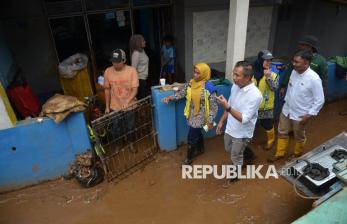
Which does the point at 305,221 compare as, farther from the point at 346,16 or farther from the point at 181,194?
the point at 346,16

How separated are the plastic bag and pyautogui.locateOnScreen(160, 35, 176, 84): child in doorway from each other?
220 cm

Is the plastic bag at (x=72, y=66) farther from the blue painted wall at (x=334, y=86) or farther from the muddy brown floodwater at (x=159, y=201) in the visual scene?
the blue painted wall at (x=334, y=86)

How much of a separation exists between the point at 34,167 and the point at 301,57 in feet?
14.0

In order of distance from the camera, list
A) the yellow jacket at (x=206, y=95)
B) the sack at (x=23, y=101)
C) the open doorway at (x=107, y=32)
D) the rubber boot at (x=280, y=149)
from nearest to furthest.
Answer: the yellow jacket at (x=206, y=95) < the rubber boot at (x=280, y=149) < the sack at (x=23, y=101) < the open doorway at (x=107, y=32)

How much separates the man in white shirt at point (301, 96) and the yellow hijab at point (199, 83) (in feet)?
3.88

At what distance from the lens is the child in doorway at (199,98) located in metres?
3.84

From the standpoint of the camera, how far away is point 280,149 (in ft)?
14.4

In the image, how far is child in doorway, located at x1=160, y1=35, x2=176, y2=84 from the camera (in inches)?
283

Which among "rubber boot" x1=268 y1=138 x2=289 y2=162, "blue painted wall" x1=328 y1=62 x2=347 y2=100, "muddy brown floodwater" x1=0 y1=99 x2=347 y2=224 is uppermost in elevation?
"blue painted wall" x1=328 y1=62 x2=347 y2=100

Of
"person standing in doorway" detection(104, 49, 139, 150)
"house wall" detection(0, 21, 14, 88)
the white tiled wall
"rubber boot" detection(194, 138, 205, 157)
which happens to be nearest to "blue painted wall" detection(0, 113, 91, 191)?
"person standing in doorway" detection(104, 49, 139, 150)

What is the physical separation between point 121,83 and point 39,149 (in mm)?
1635

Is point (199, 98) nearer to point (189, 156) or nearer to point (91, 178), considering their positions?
point (189, 156)

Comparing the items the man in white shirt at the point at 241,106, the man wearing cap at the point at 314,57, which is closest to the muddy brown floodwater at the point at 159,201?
the man in white shirt at the point at 241,106

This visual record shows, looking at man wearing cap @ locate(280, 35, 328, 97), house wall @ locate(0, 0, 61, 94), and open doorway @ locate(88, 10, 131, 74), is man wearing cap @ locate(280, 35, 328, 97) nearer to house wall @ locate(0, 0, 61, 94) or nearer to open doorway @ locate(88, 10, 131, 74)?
open doorway @ locate(88, 10, 131, 74)
